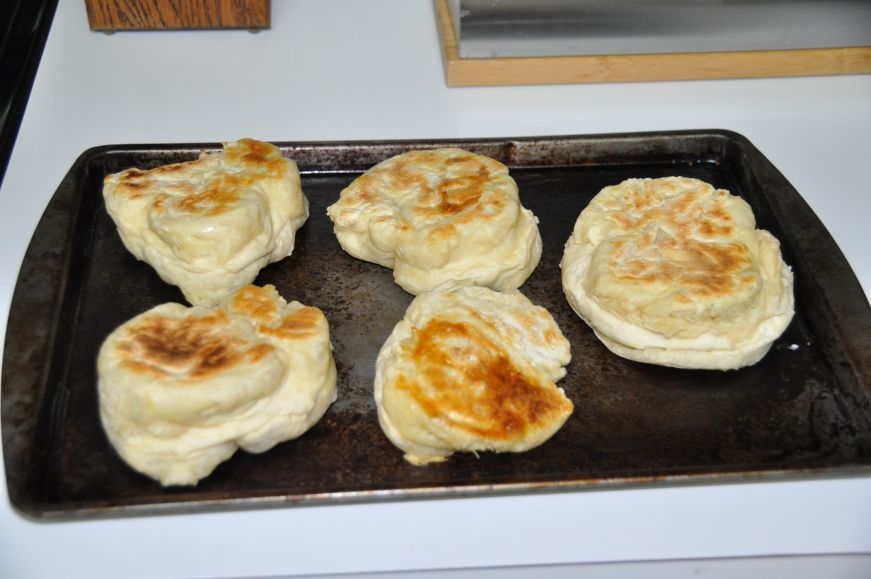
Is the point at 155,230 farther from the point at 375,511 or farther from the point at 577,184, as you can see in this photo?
the point at 577,184

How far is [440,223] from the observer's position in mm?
2635

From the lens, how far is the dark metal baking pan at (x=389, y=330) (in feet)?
7.16

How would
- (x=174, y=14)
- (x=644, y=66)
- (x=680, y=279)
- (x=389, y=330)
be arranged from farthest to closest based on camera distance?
(x=174, y=14) → (x=644, y=66) → (x=389, y=330) → (x=680, y=279)

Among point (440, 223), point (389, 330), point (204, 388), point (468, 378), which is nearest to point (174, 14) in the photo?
point (440, 223)

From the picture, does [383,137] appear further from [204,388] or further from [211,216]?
[204,388]

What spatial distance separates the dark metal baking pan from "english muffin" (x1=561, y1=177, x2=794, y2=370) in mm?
87

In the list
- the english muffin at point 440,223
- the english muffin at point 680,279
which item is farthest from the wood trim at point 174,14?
the english muffin at point 680,279

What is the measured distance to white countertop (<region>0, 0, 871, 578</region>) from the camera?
7.09ft

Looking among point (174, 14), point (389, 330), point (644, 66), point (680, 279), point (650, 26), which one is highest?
point (174, 14)

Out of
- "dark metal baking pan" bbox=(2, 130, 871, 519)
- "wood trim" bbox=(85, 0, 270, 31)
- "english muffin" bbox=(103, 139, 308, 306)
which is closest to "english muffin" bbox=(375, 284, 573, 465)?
"dark metal baking pan" bbox=(2, 130, 871, 519)

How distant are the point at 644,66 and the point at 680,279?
1509mm

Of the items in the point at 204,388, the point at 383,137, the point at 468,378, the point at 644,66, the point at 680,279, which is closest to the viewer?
the point at 204,388

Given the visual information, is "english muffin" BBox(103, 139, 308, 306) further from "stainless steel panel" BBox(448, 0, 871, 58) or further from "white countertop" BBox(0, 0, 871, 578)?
"stainless steel panel" BBox(448, 0, 871, 58)

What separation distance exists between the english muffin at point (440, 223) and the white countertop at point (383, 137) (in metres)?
0.70
